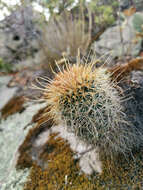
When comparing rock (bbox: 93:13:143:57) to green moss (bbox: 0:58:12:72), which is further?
green moss (bbox: 0:58:12:72)

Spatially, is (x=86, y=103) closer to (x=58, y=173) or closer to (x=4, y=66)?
(x=58, y=173)

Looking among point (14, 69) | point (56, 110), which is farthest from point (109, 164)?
point (14, 69)

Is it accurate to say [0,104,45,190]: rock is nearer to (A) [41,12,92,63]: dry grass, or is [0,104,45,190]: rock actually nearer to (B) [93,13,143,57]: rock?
(A) [41,12,92,63]: dry grass

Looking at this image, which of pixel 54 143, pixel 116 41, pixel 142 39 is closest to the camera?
pixel 54 143

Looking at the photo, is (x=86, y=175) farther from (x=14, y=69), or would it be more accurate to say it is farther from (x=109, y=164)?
(x=14, y=69)

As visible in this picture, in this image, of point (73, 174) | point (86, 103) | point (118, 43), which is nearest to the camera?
point (86, 103)

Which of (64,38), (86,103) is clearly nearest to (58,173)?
(86,103)

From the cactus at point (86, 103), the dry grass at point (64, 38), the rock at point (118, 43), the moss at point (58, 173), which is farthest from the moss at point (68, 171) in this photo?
the rock at point (118, 43)

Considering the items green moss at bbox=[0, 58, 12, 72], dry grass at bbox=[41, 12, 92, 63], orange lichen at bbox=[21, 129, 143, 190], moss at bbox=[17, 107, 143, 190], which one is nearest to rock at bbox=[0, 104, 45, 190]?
moss at bbox=[17, 107, 143, 190]
